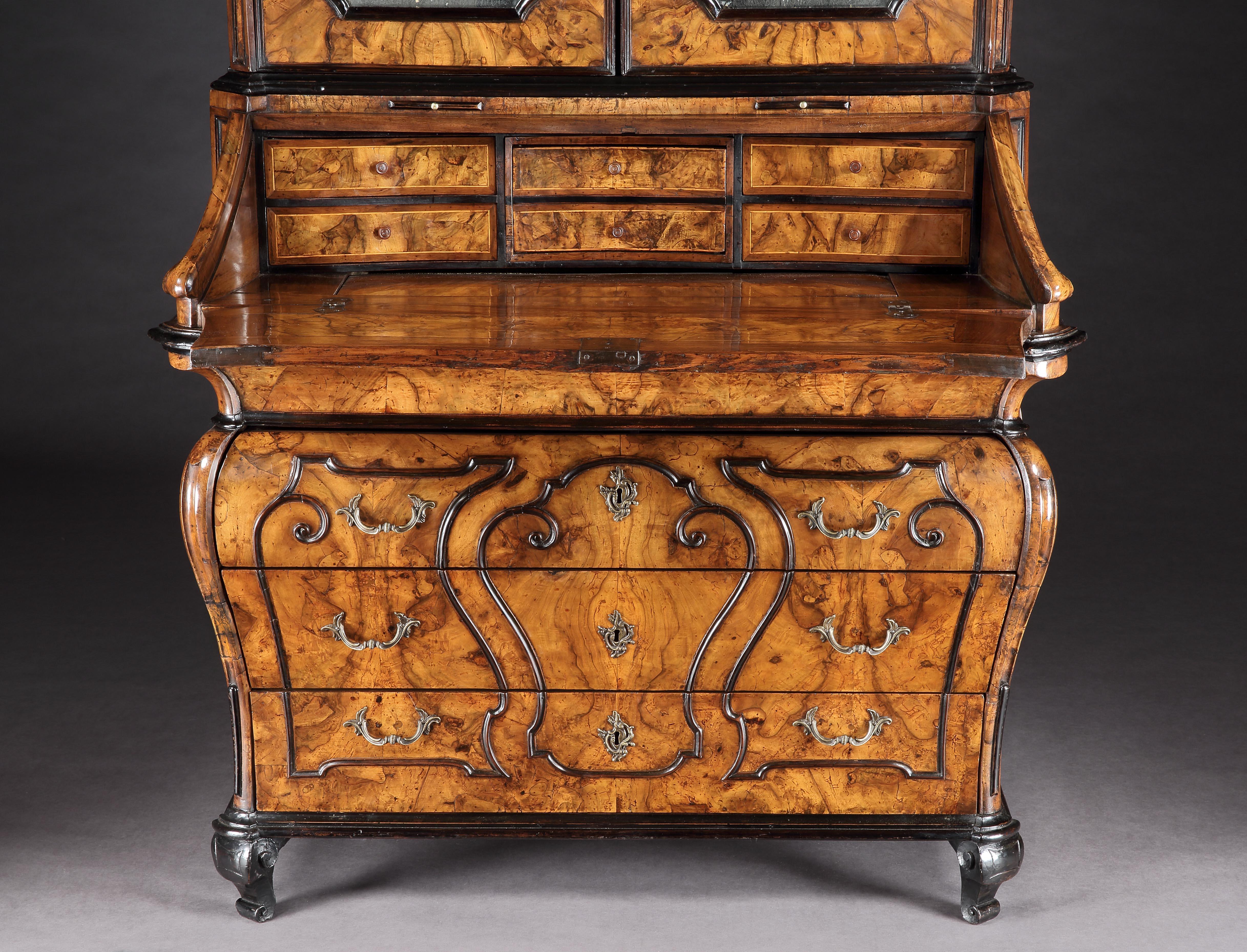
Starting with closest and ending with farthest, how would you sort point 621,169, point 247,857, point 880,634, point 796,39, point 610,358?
point 610,358 → point 880,634 → point 247,857 → point 796,39 → point 621,169

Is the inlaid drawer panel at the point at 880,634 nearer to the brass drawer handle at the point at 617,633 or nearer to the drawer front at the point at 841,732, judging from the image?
the drawer front at the point at 841,732

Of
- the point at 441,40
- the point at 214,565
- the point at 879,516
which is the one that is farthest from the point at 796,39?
the point at 214,565

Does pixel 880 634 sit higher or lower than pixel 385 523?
lower

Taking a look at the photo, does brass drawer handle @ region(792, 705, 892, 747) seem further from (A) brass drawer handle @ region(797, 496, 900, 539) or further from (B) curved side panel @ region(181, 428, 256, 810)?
(B) curved side panel @ region(181, 428, 256, 810)

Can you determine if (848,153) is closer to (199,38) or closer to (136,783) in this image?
(136,783)

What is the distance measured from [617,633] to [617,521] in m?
0.22

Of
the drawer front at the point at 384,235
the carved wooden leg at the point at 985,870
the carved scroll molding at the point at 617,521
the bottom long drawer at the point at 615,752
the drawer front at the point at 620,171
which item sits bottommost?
the carved wooden leg at the point at 985,870

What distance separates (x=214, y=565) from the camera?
10.0ft

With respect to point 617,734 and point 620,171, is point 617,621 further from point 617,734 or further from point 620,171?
point 620,171

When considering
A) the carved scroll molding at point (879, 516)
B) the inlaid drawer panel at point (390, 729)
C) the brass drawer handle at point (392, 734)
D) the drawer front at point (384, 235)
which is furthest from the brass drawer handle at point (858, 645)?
the drawer front at point (384, 235)

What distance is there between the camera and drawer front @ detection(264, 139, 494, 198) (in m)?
3.45

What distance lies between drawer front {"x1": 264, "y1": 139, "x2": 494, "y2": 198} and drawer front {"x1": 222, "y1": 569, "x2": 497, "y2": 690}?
0.86m

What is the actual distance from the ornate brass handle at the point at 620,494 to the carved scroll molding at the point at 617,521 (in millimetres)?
15

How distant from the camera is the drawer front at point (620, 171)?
3506 mm
